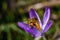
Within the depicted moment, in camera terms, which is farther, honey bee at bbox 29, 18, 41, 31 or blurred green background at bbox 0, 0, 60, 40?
blurred green background at bbox 0, 0, 60, 40

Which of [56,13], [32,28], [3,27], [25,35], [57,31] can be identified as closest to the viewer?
[32,28]

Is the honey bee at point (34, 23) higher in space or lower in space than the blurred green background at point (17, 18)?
lower

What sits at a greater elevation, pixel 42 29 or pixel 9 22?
pixel 9 22

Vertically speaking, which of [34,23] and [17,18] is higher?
[17,18]

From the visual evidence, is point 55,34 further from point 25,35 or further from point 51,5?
point 51,5

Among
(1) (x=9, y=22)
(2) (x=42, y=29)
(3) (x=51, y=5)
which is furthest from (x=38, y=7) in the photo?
(2) (x=42, y=29)

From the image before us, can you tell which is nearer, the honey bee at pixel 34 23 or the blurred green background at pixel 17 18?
the honey bee at pixel 34 23

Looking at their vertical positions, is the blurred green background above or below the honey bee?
above

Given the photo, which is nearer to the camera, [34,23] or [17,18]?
[34,23]
